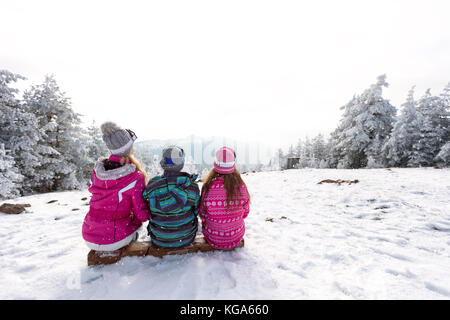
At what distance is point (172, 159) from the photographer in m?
2.90

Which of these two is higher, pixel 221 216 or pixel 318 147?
pixel 318 147

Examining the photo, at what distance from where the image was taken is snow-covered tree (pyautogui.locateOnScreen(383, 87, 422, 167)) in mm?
17516

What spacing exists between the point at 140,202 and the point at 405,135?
74.0 feet

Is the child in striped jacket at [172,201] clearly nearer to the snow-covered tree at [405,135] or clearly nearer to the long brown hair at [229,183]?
the long brown hair at [229,183]

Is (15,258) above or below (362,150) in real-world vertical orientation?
below

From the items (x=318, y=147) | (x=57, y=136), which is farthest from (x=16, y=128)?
(x=318, y=147)

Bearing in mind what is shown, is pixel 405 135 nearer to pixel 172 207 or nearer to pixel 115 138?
pixel 172 207

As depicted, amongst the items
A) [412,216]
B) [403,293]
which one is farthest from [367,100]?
[403,293]

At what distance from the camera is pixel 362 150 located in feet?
71.5

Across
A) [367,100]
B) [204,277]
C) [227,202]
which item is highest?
[367,100]

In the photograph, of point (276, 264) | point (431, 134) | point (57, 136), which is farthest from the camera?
point (431, 134)

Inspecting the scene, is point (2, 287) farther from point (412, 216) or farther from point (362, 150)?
point (362, 150)

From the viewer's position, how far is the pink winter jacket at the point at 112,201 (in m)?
2.86
